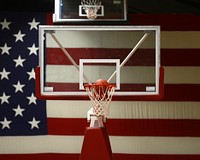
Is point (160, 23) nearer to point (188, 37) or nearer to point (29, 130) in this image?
point (188, 37)

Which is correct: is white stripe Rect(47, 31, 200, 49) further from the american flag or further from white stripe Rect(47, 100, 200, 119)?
white stripe Rect(47, 100, 200, 119)

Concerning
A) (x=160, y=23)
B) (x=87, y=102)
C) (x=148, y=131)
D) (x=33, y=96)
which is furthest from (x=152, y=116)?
(x=33, y=96)

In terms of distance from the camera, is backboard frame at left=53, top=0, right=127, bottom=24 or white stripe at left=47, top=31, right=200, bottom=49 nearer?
backboard frame at left=53, top=0, right=127, bottom=24

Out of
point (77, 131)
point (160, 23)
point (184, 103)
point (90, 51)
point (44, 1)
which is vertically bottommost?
point (77, 131)

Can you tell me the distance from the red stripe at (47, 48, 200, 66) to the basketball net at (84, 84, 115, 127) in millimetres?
470

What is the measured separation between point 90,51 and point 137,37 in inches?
17.0

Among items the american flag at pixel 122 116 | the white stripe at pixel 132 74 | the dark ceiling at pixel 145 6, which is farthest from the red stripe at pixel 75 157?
the dark ceiling at pixel 145 6

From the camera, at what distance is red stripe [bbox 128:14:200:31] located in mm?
3678

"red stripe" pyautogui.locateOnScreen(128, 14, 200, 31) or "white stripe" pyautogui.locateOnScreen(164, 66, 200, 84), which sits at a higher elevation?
"red stripe" pyautogui.locateOnScreen(128, 14, 200, 31)

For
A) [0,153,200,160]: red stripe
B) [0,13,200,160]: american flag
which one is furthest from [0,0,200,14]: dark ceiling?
[0,153,200,160]: red stripe

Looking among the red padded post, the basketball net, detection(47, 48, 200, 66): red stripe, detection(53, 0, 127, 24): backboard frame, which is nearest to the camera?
the red padded post

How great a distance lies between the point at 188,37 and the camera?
3.66m

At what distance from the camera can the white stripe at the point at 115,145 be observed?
3.64 m

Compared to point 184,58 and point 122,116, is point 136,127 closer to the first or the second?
point 122,116
